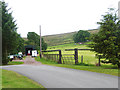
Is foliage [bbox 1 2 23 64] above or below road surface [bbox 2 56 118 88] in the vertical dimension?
above

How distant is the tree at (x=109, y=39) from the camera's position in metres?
13.6

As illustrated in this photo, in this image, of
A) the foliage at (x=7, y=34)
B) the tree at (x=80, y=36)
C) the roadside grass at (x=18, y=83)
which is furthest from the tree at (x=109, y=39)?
the foliage at (x=7, y=34)

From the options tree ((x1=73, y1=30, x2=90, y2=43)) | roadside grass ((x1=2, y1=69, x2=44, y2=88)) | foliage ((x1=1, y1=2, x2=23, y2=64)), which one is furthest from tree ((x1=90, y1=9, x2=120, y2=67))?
foliage ((x1=1, y1=2, x2=23, y2=64))

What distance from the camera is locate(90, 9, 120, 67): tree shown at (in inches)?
536

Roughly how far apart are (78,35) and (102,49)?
18.0ft

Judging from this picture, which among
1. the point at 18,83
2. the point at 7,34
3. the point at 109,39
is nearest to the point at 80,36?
the point at 109,39

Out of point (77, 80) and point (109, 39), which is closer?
point (77, 80)

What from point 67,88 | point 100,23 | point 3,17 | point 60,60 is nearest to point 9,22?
point 3,17

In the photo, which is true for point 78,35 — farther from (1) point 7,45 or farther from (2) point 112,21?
(1) point 7,45

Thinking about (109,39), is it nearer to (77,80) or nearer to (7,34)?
(77,80)

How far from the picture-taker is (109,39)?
45.3 feet

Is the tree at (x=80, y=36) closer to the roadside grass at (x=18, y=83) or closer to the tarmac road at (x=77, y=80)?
the tarmac road at (x=77, y=80)

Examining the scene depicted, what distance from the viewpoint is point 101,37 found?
45.3 feet

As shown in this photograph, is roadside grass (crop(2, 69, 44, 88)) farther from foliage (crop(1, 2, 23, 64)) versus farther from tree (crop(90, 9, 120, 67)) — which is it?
foliage (crop(1, 2, 23, 64))
